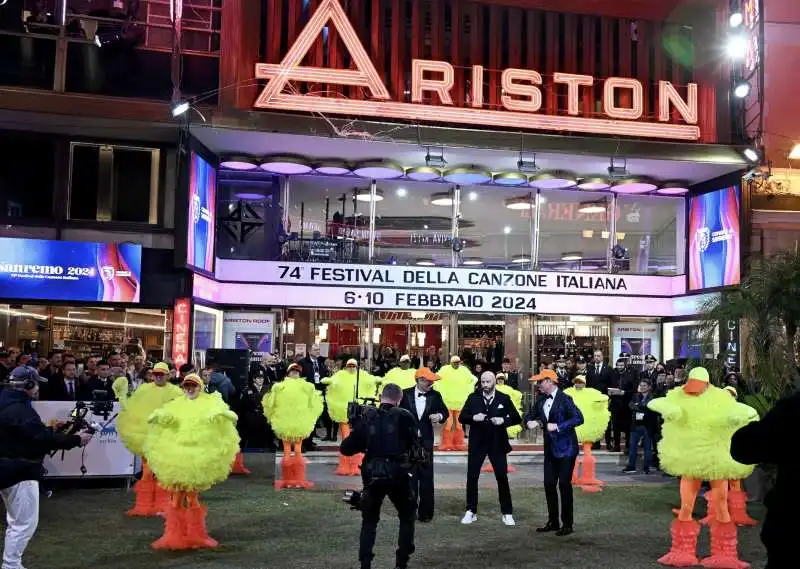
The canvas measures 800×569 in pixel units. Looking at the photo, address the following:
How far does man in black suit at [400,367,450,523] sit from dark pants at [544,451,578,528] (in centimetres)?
153

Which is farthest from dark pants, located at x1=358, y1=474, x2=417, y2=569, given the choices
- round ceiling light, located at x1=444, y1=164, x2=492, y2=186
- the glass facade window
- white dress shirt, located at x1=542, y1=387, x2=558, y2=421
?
the glass facade window

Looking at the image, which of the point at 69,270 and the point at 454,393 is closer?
the point at 454,393

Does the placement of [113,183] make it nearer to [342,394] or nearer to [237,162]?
[237,162]

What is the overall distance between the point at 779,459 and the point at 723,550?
17.1 feet

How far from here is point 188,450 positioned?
29.1ft

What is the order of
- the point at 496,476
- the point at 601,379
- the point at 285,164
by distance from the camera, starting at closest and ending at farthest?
the point at 496,476 < the point at 601,379 < the point at 285,164

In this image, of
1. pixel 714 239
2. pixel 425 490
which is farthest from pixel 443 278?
pixel 425 490

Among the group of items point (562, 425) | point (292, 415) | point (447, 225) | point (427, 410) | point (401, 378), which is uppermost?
point (447, 225)

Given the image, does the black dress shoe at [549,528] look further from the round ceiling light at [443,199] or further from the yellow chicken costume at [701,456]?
the round ceiling light at [443,199]

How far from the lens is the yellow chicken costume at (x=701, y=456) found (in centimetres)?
888

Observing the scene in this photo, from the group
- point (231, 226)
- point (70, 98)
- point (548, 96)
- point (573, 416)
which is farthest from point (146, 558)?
point (548, 96)

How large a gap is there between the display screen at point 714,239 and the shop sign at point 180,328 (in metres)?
13.7

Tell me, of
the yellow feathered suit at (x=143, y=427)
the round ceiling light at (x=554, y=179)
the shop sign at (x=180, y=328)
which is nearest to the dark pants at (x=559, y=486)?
the yellow feathered suit at (x=143, y=427)

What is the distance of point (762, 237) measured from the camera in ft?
73.3
